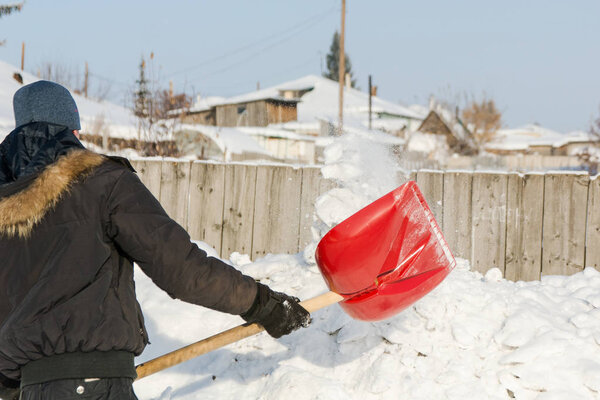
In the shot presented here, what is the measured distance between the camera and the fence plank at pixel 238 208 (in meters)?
6.64

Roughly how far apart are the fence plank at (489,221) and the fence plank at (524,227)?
0.19ft

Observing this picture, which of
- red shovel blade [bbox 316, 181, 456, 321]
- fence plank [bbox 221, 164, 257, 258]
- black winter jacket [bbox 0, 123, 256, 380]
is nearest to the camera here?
black winter jacket [bbox 0, 123, 256, 380]

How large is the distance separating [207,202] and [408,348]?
340 cm

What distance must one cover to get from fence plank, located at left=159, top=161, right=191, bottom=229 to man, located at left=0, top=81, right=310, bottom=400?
486 centimetres

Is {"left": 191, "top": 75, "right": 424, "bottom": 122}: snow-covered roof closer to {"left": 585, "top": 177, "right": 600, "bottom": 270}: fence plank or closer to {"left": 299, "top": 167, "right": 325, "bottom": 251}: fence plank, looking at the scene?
{"left": 299, "top": 167, "right": 325, "bottom": 251}: fence plank

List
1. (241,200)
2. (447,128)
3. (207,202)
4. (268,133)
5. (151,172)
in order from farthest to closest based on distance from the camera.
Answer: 1. (447,128)
2. (268,133)
3. (151,172)
4. (207,202)
5. (241,200)

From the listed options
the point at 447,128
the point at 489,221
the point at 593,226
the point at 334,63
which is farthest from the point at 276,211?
the point at 334,63

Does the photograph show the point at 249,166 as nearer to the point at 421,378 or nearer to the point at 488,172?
the point at 488,172

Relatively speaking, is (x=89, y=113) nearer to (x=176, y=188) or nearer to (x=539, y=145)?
(x=176, y=188)

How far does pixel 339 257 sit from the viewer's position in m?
2.88

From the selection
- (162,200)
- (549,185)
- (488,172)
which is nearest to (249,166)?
(162,200)

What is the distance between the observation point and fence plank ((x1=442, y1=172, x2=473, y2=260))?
6.02 m

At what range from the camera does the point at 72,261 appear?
182 cm

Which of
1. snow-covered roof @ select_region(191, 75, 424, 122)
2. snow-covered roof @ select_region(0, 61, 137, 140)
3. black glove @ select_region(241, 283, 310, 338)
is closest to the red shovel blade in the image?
black glove @ select_region(241, 283, 310, 338)
